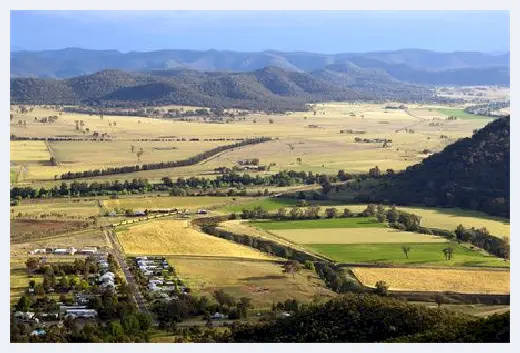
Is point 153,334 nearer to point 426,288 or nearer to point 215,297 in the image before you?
point 215,297

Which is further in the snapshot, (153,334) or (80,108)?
(80,108)

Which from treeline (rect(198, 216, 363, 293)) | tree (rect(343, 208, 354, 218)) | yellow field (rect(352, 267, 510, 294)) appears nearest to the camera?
yellow field (rect(352, 267, 510, 294))

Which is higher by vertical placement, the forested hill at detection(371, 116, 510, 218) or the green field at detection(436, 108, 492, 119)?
the green field at detection(436, 108, 492, 119)

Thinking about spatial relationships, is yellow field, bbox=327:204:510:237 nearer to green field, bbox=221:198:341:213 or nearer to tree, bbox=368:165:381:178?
green field, bbox=221:198:341:213

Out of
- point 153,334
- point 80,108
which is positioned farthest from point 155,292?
point 80,108

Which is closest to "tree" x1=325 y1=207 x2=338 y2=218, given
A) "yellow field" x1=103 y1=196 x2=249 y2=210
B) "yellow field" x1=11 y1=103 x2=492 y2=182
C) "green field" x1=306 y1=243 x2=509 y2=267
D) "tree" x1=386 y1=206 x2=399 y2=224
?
"tree" x1=386 y1=206 x2=399 y2=224

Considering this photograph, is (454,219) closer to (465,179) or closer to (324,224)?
(465,179)
